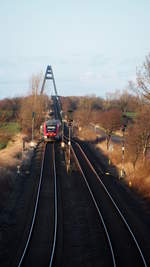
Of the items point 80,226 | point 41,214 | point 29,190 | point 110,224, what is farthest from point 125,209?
point 29,190

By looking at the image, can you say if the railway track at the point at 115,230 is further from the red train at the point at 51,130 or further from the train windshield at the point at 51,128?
the red train at the point at 51,130

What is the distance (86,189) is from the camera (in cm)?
1797

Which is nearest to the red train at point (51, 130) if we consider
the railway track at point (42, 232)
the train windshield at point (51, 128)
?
the train windshield at point (51, 128)

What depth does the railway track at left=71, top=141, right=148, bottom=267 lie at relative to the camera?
30.5ft

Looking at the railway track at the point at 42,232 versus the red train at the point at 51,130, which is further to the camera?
the red train at the point at 51,130

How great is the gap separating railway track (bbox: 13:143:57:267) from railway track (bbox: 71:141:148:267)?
6.71ft

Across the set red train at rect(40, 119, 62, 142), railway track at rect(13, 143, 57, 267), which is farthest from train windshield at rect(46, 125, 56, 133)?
railway track at rect(13, 143, 57, 267)

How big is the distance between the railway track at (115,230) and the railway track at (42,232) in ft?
6.71

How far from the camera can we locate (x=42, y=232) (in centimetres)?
1149

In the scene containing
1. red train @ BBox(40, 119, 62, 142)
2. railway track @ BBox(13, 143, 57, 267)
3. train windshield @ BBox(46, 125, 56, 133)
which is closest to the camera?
railway track @ BBox(13, 143, 57, 267)

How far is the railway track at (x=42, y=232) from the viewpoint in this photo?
30.0ft

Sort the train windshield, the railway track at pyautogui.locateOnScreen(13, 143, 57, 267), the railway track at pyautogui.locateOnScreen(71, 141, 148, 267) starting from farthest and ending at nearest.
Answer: the train windshield
the railway track at pyautogui.locateOnScreen(71, 141, 148, 267)
the railway track at pyautogui.locateOnScreen(13, 143, 57, 267)

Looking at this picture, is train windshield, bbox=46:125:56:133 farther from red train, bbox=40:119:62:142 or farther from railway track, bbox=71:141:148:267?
railway track, bbox=71:141:148:267

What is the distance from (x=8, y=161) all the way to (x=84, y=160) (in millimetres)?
7167
